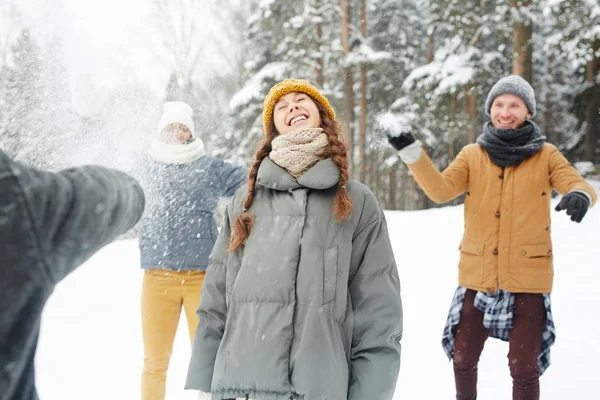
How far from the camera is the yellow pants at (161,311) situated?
369 centimetres

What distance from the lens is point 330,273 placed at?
6.62 feet

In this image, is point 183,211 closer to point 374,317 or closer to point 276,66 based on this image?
point 374,317

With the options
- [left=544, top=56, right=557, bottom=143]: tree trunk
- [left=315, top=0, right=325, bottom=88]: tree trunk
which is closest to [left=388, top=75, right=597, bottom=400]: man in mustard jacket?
[left=315, top=0, right=325, bottom=88]: tree trunk

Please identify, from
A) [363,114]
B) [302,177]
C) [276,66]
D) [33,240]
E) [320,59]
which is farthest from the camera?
[363,114]

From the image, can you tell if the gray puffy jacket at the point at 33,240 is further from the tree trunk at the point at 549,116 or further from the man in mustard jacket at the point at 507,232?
the tree trunk at the point at 549,116

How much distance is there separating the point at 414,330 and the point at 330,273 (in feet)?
14.7

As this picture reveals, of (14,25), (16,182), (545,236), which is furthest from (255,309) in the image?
(14,25)

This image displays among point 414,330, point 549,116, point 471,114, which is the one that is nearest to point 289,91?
point 414,330

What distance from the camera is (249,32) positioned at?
19359mm

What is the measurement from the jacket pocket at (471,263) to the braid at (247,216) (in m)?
1.68

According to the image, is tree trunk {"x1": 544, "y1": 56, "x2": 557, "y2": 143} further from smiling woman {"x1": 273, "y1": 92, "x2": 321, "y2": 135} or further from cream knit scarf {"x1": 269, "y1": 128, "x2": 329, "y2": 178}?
cream knit scarf {"x1": 269, "y1": 128, "x2": 329, "y2": 178}

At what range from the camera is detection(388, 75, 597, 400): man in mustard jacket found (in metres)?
3.20

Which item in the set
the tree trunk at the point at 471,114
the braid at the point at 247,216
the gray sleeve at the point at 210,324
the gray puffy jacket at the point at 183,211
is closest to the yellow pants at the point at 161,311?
the gray puffy jacket at the point at 183,211

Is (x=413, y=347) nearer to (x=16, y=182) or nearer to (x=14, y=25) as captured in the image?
(x=16, y=182)
